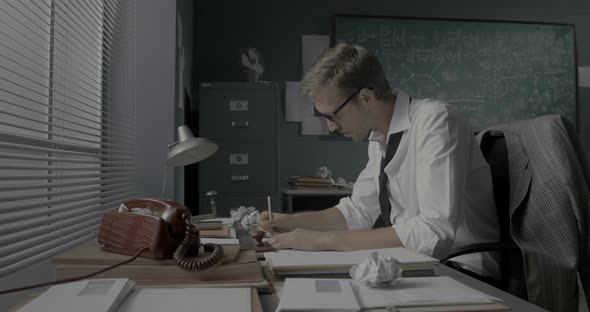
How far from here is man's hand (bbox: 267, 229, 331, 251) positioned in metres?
1.09

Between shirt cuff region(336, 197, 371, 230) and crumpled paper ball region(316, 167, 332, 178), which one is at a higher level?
crumpled paper ball region(316, 167, 332, 178)

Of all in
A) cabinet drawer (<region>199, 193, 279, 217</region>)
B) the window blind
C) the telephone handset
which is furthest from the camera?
cabinet drawer (<region>199, 193, 279, 217</region>)

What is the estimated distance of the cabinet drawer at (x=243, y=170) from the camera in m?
3.16

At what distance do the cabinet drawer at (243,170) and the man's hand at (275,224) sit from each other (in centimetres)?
151

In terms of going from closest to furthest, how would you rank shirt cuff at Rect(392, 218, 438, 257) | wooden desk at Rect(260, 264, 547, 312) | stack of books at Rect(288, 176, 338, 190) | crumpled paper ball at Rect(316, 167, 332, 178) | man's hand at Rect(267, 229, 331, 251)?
wooden desk at Rect(260, 264, 547, 312), man's hand at Rect(267, 229, 331, 251), shirt cuff at Rect(392, 218, 438, 257), stack of books at Rect(288, 176, 338, 190), crumpled paper ball at Rect(316, 167, 332, 178)

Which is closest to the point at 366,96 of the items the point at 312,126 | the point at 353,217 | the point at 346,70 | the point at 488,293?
the point at 346,70

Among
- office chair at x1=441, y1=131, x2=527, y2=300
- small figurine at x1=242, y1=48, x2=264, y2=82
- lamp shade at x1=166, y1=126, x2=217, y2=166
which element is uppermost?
small figurine at x1=242, y1=48, x2=264, y2=82

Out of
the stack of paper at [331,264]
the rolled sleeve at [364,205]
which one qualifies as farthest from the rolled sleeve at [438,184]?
the rolled sleeve at [364,205]

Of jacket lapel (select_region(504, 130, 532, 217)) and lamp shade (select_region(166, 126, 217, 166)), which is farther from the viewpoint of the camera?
lamp shade (select_region(166, 126, 217, 166))

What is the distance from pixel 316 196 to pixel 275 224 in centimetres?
202

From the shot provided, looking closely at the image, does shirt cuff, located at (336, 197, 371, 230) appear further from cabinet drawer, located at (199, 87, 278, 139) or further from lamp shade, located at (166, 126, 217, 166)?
cabinet drawer, located at (199, 87, 278, 139)

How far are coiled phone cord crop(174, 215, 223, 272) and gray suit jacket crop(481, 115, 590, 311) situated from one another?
2.84 ft

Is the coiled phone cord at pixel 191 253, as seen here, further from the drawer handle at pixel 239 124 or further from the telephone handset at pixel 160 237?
the drawer handle at pixel 239 124

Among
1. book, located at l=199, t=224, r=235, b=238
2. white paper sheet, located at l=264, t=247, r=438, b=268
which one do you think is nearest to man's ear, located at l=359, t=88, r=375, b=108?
book, located at l=199, t=224, r=235, b=238
